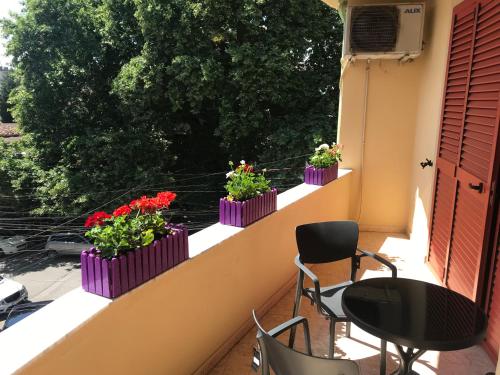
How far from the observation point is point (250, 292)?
8.11 feet

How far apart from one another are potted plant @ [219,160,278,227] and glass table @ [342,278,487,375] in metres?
0.80

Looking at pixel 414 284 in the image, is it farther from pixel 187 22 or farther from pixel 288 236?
pixel 187 22

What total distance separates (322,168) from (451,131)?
1.12m

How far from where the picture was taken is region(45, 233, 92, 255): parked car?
12744 millimetres

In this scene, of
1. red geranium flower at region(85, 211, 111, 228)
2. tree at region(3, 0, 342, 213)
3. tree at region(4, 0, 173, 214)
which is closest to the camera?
red geranium flower at region(85, 211, 111, 228)

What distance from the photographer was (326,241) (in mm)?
2168

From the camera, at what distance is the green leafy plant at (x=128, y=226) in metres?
1.44

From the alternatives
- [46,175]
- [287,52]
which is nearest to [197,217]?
[46,175]

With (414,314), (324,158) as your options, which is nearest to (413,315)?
(414,314)

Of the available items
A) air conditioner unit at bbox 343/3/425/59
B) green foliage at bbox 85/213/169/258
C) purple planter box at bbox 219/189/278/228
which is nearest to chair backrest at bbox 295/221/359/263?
purple planter box at bbox 219/189/278/228

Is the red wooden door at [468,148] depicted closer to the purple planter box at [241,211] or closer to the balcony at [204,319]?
the balcony at [204,319]

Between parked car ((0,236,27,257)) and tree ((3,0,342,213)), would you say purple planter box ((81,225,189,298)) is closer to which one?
tree ((3,0,342,213))

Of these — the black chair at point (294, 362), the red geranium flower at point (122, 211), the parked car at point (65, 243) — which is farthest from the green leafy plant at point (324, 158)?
the parked car at point (65, 243)

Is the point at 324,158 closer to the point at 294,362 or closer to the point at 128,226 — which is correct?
the point at 128,226
